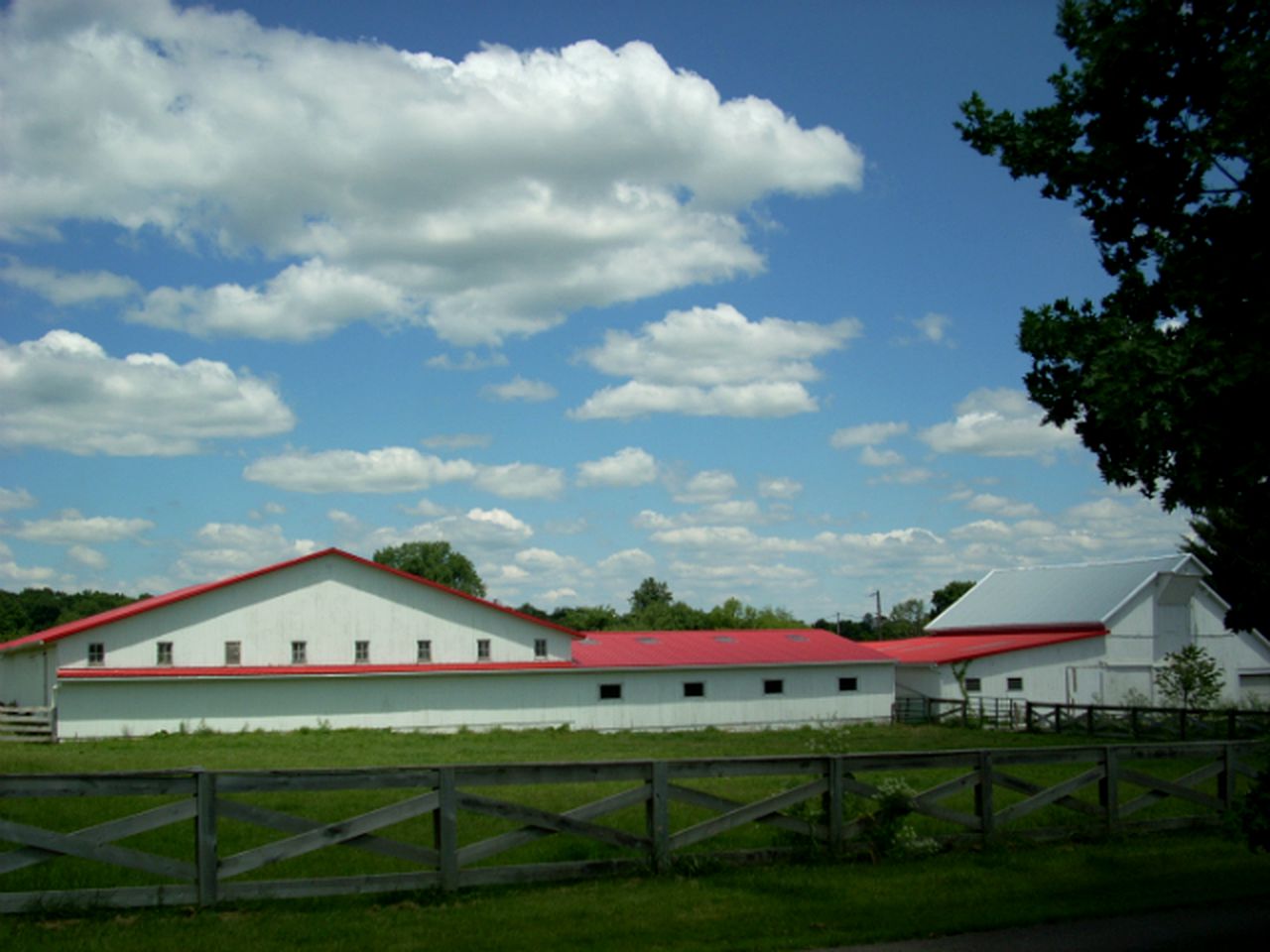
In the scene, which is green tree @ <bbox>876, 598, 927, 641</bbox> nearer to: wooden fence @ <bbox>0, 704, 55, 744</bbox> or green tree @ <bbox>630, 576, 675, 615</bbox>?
green tree @ <bbox>630, 576, 675, 615</bbox>

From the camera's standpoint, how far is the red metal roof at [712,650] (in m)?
46.9

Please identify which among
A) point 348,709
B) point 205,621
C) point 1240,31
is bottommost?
point 348,709

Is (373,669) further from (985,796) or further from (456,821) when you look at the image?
(985,796)

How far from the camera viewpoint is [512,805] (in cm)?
1038

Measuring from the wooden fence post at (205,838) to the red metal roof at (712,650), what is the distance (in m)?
35.8

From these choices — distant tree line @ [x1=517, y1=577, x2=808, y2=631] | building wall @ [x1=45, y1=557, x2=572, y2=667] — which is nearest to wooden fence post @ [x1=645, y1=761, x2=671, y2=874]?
building wall @ [x1=45, y1=557, x2=572, y2=667]

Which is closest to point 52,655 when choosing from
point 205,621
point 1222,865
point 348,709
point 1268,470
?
point 205,621

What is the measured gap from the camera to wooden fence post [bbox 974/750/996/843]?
41.6ft

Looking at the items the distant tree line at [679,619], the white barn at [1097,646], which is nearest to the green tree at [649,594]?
the distant tree line at [679,619]

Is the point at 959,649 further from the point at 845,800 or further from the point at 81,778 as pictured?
the point at 81,778

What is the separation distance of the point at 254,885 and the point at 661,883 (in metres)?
3.48

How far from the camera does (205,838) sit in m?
9.58

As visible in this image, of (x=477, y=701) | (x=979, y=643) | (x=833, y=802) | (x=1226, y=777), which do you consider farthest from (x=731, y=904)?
(x=979, y=643)

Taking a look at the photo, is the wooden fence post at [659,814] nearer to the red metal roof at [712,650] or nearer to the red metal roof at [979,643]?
the red metal roof at [712,650]
